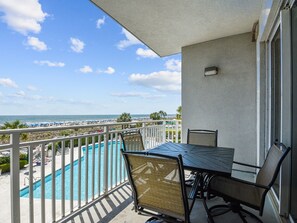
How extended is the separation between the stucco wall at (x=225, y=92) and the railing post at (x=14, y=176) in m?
3.75

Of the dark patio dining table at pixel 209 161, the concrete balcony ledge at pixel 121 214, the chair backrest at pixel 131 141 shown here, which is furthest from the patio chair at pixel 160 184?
the chair backrest at pixel 131 141

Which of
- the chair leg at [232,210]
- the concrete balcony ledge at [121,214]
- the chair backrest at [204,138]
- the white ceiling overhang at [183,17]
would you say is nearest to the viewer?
the chair leg at [232,210]

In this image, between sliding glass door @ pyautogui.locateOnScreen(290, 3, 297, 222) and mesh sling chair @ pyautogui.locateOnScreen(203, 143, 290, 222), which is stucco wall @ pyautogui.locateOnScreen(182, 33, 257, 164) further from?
sliding glass door @ pyautogui.locateOnScreen(290, 3, 297, 222)

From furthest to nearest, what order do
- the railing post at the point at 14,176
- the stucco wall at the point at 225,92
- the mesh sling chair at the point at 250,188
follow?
the stucco wall at the point at 225,92
the mesh sling chair at the point at 250,188
the railing post at the point at 14,176

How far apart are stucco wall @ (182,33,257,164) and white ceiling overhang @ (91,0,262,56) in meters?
0.29

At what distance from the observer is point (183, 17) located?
3.47 metres

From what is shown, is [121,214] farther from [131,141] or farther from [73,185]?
[131,141]

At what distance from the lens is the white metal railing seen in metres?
1.74

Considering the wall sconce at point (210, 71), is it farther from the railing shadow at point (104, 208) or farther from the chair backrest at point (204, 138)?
the railing shadow at point (104, 208)

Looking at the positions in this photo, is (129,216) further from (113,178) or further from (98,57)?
(98,57)

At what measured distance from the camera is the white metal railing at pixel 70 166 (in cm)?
174

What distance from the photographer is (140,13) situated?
3.33 meters

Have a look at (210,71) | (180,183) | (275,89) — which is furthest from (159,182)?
(210,71)

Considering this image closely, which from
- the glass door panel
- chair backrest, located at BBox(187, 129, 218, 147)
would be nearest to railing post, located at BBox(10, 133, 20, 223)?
chair backrest, located at BBox(187, 129, 218, 147)
